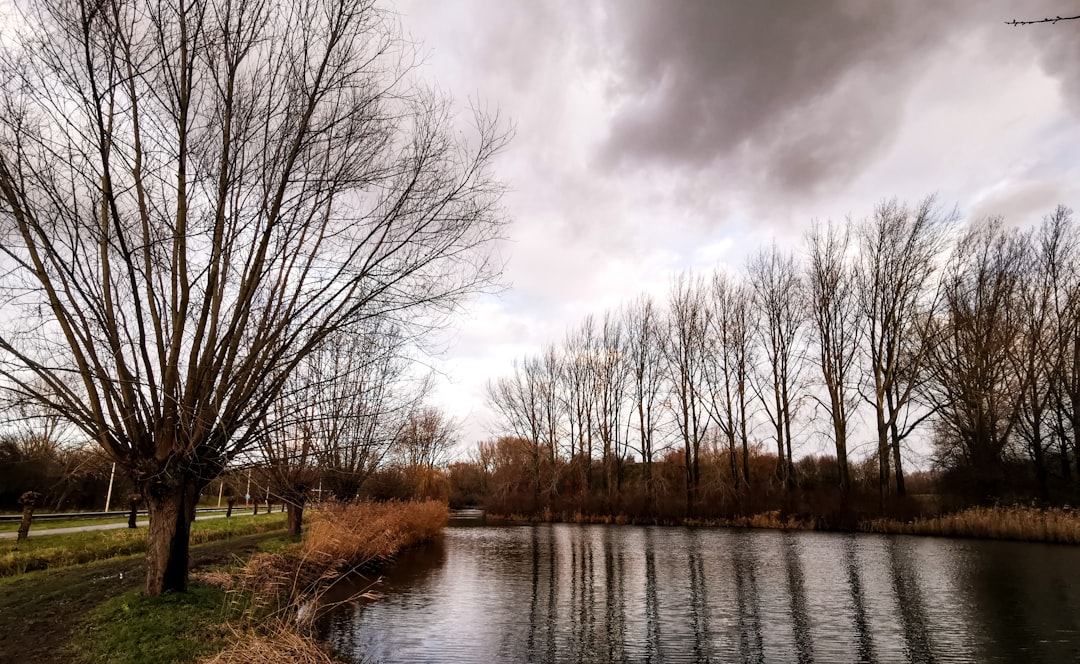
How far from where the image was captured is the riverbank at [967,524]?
19156mm

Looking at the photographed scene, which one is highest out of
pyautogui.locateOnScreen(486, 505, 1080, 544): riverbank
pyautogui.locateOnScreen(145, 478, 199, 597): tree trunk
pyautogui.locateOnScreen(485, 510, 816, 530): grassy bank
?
pyautogui.locateOnScreen(145, 478, 199, 597): tree trunk

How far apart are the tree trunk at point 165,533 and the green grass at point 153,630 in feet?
0.76

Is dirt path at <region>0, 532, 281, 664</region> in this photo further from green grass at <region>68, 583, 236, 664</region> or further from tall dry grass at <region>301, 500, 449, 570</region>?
tall dry grass at <region>301, 500, 449, 570</region>

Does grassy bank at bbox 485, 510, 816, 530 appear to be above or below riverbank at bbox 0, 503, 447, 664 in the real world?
below

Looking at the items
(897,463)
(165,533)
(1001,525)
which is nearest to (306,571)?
(165,533)

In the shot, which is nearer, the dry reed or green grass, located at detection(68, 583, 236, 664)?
the dry reed

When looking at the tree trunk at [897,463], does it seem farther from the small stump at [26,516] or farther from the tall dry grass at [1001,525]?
the small stump at [26,516]

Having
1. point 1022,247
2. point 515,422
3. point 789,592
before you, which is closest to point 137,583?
point 789,592

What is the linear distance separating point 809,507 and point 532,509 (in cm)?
1663

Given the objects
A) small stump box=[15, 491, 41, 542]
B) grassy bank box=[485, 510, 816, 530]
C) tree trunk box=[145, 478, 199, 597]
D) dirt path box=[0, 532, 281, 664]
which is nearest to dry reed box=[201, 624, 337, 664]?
dirt path box=[0, 532, 281, 664]

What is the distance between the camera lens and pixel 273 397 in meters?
8.09

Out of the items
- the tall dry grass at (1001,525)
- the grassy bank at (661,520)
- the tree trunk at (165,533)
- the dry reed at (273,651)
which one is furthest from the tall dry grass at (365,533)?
the tall dry grass at (1001,525)

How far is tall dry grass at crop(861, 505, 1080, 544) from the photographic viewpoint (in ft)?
62.2

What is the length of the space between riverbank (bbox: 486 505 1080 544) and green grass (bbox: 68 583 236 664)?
2349 centimetres
